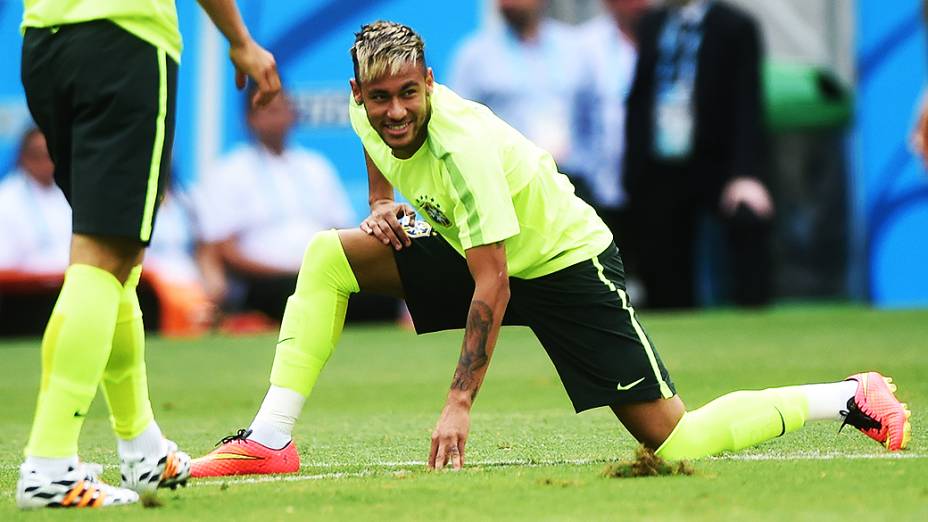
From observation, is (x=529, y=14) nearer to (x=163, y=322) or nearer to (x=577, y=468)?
(x=163, y=322)

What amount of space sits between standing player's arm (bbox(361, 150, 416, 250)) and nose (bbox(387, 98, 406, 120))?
2.15 feet

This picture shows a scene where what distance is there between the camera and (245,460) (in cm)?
552

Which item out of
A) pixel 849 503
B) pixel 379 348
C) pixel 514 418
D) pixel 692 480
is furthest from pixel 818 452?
pixel 379 348

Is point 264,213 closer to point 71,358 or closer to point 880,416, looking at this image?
point 880,416

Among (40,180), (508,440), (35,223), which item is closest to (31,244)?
(35,223)

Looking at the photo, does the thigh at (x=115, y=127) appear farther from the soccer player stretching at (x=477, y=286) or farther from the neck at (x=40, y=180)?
the neck at (x=40, y=180)

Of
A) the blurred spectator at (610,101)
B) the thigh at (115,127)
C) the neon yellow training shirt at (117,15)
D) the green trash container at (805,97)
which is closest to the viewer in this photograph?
the thigh at (115,127)

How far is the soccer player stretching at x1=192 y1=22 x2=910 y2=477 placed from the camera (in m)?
5.22

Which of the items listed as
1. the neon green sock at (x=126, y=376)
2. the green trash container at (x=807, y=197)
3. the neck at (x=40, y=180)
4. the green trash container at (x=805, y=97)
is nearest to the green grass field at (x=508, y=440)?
the neon green sock at (x=126, y=376)

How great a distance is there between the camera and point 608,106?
16.1 meters

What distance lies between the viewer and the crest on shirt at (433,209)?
546cm

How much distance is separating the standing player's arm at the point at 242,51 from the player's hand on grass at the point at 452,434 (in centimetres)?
117

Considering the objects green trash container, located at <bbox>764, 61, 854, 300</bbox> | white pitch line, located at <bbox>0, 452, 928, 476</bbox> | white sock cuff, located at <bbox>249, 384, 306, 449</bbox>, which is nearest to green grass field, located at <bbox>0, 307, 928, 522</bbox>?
white pitch line, located at <bbox>0, 452, 928, 476</bbox>

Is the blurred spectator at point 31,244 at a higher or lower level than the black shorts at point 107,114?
Answer: lower
